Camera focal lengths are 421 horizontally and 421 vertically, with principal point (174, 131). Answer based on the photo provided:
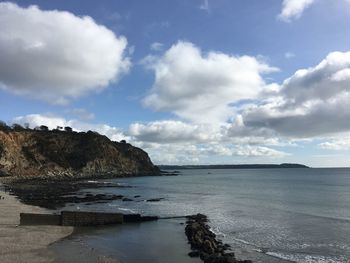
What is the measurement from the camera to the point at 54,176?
132 metres

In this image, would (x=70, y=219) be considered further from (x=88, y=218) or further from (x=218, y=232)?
(x=218, y=232)

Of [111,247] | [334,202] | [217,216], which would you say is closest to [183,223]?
[217,216]

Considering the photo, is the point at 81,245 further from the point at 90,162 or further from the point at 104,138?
the point at 104,138

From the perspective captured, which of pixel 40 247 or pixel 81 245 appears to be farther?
pixel 81 245

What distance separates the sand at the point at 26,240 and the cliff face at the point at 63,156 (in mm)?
91643

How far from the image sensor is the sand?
22.2 meters

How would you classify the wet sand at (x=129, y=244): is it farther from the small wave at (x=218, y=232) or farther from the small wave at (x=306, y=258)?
the small wave at (x=306, y=258)

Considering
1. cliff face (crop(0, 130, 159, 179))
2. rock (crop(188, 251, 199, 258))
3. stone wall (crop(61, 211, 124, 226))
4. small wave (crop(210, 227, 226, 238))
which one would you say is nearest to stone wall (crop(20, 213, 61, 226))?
stone wall (crop(61, 211, 124, 226))

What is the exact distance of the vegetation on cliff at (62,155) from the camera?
125 meters

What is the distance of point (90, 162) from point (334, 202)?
11240 centimetres

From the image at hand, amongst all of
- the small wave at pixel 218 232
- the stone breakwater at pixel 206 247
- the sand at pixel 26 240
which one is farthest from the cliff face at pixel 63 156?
the stone breakwater at pixel 206 247

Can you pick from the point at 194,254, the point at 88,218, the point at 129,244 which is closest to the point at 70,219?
the point at 88,218

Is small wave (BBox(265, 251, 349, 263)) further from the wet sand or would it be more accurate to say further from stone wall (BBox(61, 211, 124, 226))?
stone wall (BBox(61, 211, 124, 226))

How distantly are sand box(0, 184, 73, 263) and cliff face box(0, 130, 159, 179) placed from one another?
301 feet
